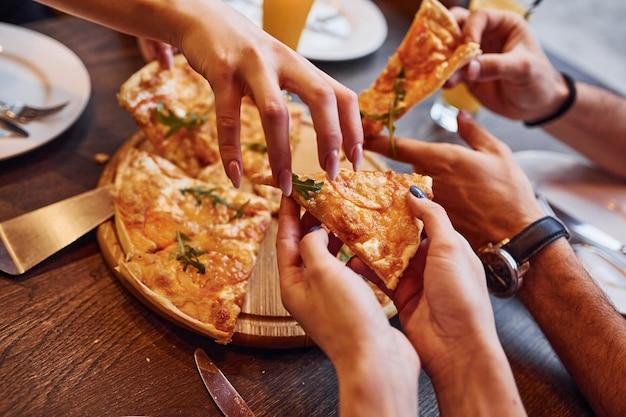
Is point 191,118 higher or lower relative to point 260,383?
higher

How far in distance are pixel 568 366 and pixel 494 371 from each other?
548 mm

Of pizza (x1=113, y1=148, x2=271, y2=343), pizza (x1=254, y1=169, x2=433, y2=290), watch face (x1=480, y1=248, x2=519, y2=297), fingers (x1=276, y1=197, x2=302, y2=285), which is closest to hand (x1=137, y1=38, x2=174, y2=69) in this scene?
pizza (x1=113, y1=148, x2=271, y2=343)

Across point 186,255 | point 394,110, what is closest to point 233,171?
point 186,255

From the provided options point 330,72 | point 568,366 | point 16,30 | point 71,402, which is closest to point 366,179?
point 568,366

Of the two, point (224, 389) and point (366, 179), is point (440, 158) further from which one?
point (224, 389)

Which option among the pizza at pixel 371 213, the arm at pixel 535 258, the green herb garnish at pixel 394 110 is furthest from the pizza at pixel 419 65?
the pizza at pixel 371 213

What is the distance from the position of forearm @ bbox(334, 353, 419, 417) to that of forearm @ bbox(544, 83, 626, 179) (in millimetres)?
1684

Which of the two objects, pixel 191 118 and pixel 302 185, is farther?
pixel 191 118

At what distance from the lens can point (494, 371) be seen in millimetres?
1043

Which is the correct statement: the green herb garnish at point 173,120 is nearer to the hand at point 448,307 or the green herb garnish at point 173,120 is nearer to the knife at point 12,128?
the knife at point 12,128

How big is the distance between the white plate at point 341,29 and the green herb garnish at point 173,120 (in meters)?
0.77

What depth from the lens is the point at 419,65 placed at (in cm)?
190

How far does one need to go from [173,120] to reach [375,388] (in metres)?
1.16

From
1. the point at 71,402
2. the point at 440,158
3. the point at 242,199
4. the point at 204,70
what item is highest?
the point at 204,70
